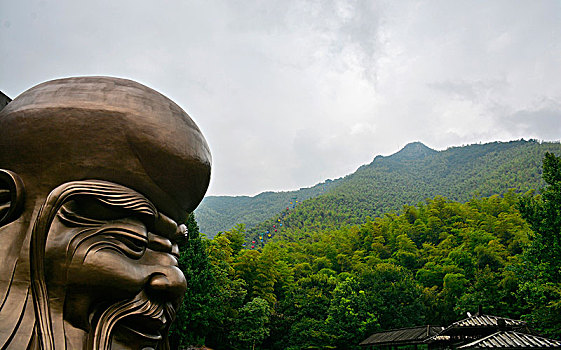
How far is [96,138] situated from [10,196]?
72 centimetres

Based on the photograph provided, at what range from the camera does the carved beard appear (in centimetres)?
283

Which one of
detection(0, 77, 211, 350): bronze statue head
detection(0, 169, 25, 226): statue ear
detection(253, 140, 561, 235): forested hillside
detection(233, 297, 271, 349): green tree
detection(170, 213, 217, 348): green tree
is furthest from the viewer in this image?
detection(253, 140, 561, 235): forested hillside

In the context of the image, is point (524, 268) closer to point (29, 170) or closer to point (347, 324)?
point (347, 324)

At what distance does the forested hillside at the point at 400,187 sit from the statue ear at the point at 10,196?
57612 mm

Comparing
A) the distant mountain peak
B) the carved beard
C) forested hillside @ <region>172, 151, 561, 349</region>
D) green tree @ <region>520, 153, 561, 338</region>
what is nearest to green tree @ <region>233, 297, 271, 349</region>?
forested hillside @ <region>172, 151, 561, 349</region>

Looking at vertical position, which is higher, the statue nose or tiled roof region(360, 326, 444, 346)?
the statue nose

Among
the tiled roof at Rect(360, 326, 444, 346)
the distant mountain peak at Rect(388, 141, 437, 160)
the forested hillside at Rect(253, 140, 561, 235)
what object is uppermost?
the distant mountain peak at Rect(388, 141, 437, 160)

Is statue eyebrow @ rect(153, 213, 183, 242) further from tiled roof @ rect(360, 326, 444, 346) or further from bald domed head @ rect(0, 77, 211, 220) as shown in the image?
tiled roof @ rect(360, 326, 444, 346)

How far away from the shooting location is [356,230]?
46.0 metres

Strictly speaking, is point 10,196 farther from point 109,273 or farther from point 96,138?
point 109,273

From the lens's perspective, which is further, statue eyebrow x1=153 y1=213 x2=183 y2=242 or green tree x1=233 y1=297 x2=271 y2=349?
green tree x1=233 y1=297 x2=271 y2=349

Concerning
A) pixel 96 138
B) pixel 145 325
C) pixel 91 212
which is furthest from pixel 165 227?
pixel 96 138

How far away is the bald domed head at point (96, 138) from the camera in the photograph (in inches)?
121

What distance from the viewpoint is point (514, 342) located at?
9.91 meters
